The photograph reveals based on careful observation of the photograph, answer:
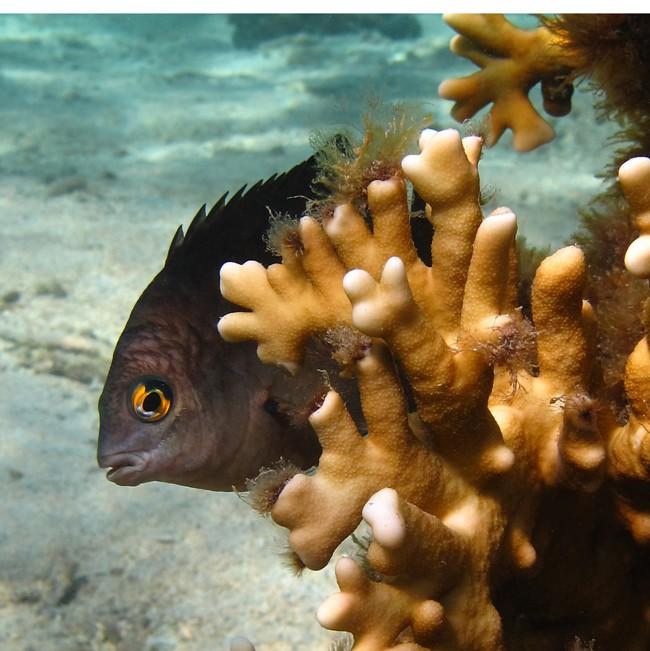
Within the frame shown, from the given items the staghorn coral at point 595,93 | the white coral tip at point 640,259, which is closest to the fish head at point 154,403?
the staghorn coral at point 595,93

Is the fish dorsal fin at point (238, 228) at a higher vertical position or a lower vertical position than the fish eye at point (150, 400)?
higher

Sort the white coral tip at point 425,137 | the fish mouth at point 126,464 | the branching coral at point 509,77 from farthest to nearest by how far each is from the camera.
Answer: the branching coral at point 509,77
the fish mouth at point 126,464
the white coral tip at point 425,137

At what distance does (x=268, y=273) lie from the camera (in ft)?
6.38

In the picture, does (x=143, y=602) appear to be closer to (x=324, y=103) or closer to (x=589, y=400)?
(x=589, y=400)

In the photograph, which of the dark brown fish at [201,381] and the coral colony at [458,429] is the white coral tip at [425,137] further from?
the dark brown fish at [201,381]

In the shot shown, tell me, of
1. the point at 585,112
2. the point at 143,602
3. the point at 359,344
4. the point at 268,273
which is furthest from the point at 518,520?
the point at 585,112

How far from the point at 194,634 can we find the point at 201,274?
1.67 m

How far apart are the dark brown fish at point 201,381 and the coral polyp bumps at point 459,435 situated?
523 mm

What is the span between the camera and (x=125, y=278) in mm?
5863

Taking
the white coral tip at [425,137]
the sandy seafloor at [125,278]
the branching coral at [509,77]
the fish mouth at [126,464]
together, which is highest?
the white coral tip at [425,137]

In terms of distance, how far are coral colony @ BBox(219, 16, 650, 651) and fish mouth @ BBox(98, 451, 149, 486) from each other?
2.10 ft

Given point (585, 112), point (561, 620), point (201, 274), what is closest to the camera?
point (561, 620)

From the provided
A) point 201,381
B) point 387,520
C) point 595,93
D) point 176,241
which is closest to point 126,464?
point 201,381

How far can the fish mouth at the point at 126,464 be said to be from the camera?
2.26 m
